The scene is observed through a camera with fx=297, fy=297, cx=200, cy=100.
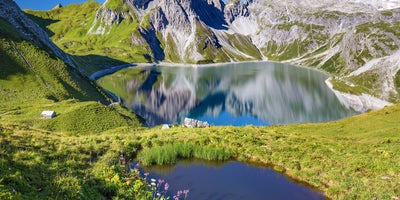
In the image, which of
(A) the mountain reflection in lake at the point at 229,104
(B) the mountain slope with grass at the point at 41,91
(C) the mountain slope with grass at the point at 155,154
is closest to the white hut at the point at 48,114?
(C) the mountain slope with grass at the point at 155,154

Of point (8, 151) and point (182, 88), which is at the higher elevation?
point (8, 151)

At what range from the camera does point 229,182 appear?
27.4 meters

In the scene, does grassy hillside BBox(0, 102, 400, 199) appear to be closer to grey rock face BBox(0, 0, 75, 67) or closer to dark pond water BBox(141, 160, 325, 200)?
dark pond water BBox(141, 160, 325, 200)

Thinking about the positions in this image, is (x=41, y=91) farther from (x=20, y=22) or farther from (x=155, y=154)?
(x=155, y=154)

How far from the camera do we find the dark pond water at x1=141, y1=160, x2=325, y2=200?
2495 cm

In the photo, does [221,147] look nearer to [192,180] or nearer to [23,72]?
[192,180]

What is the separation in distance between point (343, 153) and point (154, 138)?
22195 mm

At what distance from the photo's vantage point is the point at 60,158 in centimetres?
2461

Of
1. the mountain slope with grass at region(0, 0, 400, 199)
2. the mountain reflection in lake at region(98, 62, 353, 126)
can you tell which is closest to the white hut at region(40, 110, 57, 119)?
the mountain slope with grass at region(0, 0, 400, 199)

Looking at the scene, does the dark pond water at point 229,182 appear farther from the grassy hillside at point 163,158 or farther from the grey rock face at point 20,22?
the grey rock face at point 20,22

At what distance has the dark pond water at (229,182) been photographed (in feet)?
81.9

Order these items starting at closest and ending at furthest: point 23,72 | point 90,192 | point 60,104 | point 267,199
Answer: point 90,192, point 267,199, point 60,104, point 23,72

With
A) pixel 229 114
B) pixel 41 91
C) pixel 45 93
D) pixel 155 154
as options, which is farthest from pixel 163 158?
pixel 229 114

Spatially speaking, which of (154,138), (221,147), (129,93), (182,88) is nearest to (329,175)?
(221,147)
